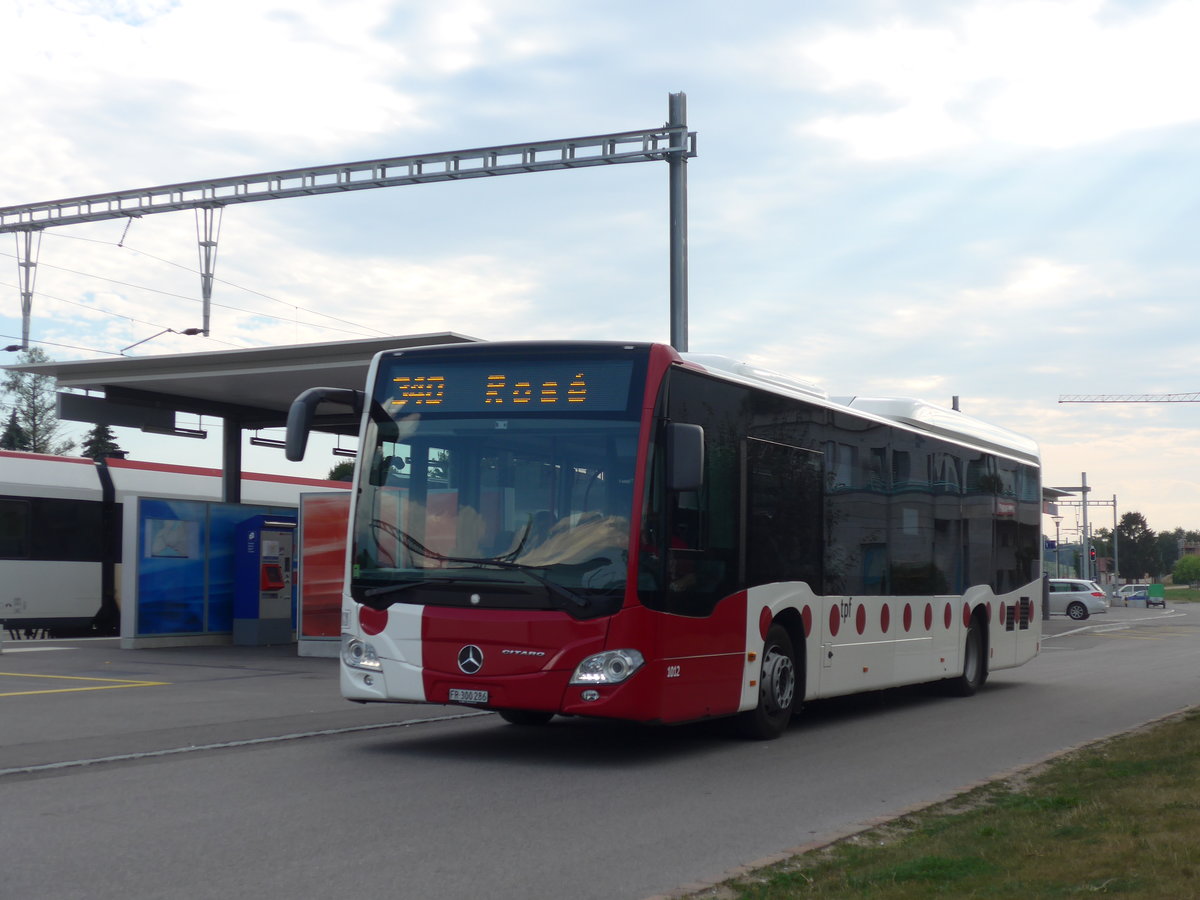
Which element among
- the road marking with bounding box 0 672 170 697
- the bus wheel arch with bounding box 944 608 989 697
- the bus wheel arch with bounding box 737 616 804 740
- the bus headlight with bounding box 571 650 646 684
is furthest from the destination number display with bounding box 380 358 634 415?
the bus wheel arch with bounding box 944 608 989 697

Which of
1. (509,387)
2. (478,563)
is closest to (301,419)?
(509,387)

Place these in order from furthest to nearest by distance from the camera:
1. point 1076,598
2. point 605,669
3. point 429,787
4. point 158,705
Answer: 1. point 1076,598
2. point 158,705
3. point 605,669
4. point 429,787

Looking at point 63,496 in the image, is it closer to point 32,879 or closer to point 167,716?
point 167,716

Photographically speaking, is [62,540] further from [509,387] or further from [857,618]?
[509,387]

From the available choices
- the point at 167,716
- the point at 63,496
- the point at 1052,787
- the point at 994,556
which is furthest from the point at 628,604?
the point at 63,496

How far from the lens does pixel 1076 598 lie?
5634cm

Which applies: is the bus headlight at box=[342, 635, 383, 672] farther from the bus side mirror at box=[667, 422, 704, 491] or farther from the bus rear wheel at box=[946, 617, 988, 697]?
the bus rear wheel at box=[946, 617, 988, 697]

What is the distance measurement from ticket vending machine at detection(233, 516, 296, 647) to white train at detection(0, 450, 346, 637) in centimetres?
435

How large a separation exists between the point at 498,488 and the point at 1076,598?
50.6m

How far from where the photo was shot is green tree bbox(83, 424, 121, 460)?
311ft

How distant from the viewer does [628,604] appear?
968 centimetres

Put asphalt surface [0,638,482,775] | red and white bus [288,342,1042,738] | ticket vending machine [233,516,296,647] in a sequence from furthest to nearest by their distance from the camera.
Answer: ticket vending machine [233,516,296,647] < asphalt surface [0,638,482,775] < red and white bus [288,342,1042,738]

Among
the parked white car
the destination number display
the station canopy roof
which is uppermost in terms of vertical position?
the station canopy roof

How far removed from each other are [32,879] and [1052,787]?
598cm
